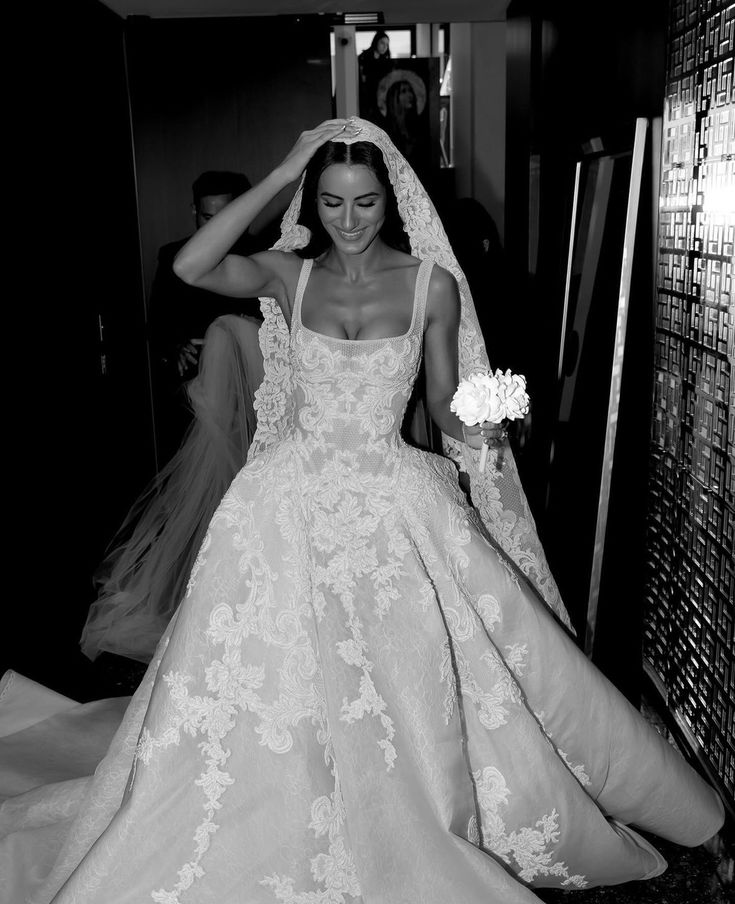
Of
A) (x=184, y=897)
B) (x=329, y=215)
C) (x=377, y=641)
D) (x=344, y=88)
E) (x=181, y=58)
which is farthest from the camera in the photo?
(x=344, y=88)

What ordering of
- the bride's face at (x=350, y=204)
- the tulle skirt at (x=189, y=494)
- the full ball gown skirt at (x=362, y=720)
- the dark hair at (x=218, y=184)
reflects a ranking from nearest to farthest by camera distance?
the full ball gown skirt at (x=362, y=720) < the bride's face at (x=350, y=204) < the tulle skirt at (x=189, y=494) < the dark hair at (x=218, y=184)

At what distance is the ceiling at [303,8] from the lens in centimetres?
549

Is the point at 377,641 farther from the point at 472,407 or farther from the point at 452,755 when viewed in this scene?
the point at 472,407

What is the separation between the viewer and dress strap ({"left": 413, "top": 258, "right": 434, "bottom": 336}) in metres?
2.58

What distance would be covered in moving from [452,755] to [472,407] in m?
0.80

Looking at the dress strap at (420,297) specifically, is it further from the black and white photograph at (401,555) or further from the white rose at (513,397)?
the white rose at (513,397)

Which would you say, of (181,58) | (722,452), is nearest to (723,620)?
(722,452)

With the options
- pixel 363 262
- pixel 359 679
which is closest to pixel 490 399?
pixel 363 262

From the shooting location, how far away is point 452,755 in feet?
7.44

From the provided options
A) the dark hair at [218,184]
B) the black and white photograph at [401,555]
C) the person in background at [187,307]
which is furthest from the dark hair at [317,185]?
the dark hair at [218,184]

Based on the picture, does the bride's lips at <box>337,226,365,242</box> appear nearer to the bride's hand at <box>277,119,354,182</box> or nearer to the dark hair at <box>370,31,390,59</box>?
the bride's hand at <box>277,119,354,182</box>

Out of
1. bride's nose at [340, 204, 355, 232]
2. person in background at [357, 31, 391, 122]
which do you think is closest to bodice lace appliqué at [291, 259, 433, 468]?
bride's nose at [340, 204, 355, 232]

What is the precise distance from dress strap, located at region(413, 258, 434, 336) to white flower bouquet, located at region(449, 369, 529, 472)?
338 mm

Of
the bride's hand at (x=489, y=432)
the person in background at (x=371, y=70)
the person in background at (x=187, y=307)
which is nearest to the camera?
the bride's hand at (x=489, y=432)
